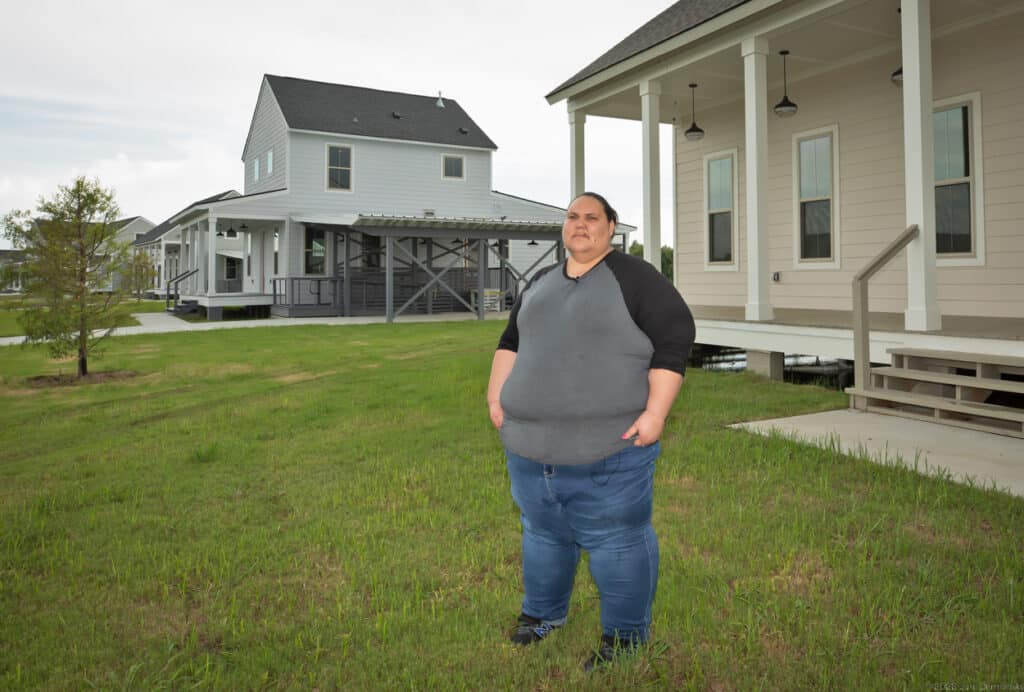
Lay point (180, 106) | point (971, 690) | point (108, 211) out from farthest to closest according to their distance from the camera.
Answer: point (180, 106) < point (108, 211) < point (971, 690)

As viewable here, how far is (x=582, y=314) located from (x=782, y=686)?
4.47 ft

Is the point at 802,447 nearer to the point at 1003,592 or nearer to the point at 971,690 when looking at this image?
the point at 1003,592

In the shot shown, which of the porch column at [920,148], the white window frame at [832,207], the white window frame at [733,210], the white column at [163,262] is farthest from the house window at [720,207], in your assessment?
the white column at [163,262]

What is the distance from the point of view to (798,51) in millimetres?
8969

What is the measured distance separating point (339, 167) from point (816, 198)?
17972 mm

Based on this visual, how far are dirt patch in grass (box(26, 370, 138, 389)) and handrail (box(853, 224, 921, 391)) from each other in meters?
A: 9.62

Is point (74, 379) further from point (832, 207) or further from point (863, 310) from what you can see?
point (832, 207)

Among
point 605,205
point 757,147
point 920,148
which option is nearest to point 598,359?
point 605,205

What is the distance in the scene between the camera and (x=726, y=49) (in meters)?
8.57

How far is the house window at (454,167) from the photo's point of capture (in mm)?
26297

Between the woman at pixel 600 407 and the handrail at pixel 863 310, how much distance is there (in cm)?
479

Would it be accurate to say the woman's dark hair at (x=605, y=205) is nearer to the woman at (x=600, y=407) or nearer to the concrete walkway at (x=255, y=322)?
the woman at (x=600, y=407)

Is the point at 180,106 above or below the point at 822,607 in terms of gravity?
above

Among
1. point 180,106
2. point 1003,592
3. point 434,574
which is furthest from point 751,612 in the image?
point 180,106
